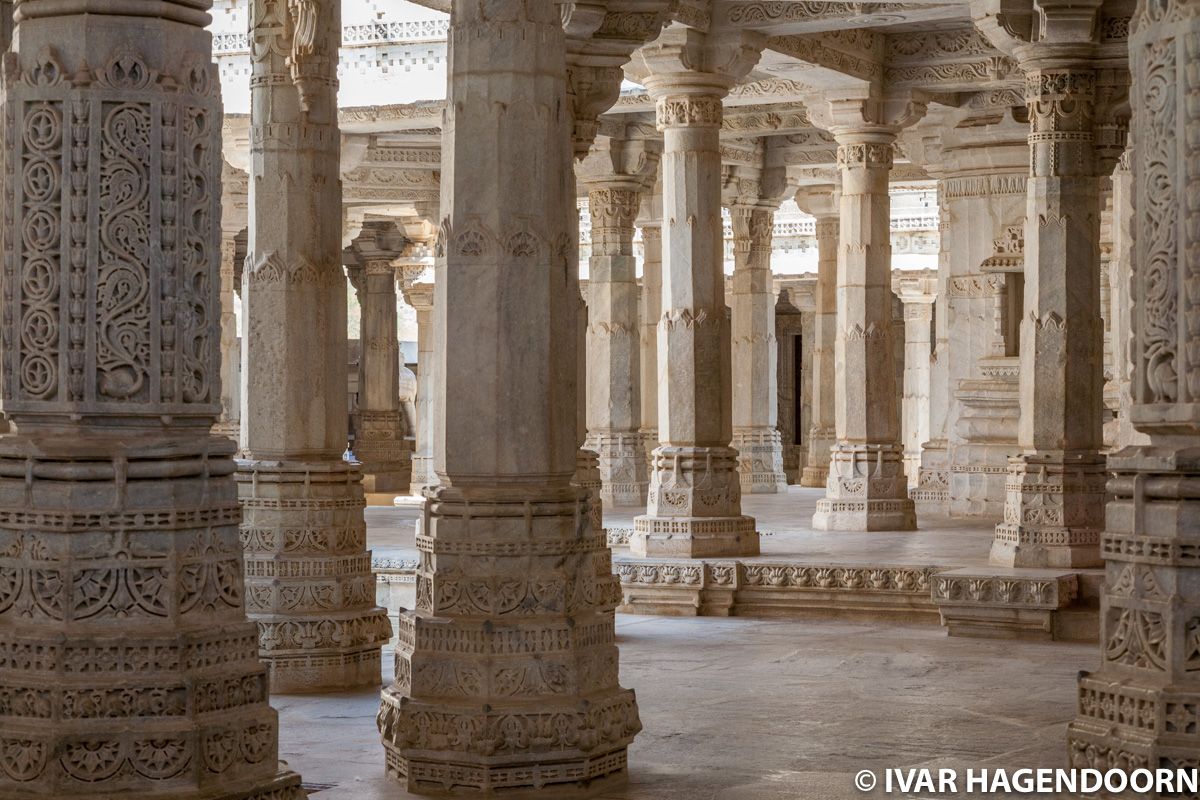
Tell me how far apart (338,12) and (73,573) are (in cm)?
517

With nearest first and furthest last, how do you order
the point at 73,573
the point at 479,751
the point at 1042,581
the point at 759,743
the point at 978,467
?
1. the point at 73,573
2. the point at 479,751
3. the point at 759,743
4. the point at 1042,581
5. the point at 978,467

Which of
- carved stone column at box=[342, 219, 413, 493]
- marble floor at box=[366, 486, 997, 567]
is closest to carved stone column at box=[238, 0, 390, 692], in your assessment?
marble floor at box=[366, 486, 997, 567]

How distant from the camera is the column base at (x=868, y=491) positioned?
15922 millimetres

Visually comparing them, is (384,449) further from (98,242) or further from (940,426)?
(98,242)

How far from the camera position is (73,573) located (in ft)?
16.5

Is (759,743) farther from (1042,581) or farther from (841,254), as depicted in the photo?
(841,254)

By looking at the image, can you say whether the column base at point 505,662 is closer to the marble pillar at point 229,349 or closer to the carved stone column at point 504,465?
the carved stone column at point 504,465

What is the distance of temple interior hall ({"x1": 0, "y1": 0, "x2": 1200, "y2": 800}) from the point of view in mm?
5098

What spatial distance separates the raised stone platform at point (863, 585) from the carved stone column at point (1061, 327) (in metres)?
0.41

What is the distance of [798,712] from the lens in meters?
8.54

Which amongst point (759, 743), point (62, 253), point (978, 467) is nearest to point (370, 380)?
point (978, 467)

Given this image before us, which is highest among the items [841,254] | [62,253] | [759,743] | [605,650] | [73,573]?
[841,254]

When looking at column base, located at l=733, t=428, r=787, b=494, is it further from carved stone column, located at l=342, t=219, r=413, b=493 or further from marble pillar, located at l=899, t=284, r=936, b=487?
carved stone column, located at l=342, t=219, r=413, b=493

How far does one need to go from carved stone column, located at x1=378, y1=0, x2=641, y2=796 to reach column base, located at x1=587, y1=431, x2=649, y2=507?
13.1m
